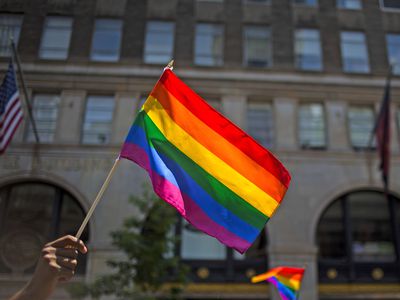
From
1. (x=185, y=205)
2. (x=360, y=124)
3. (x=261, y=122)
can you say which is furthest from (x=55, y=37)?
(x=360, y=124)

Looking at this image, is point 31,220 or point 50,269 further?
point 31,220

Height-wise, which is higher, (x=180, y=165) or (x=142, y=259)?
(x=180, y=165)

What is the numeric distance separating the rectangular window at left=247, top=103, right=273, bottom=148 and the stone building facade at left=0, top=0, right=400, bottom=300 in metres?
0.05

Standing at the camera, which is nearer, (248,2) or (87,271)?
(87,271)

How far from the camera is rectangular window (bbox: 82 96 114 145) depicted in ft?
62.5

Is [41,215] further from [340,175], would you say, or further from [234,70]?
[340,175]

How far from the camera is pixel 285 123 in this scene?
20.4m

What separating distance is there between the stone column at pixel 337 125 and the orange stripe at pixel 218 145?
15.7 metres

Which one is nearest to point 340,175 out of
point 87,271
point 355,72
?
point 355,72

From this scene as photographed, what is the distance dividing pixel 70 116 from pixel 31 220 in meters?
5.21

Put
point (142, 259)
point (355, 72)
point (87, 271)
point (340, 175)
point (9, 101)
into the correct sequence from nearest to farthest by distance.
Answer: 1. point (9, 101)
2. point (142, 259)
3. point (87, 271)
4. point (340, 175)
5. point (355, 72)

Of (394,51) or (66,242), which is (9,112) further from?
(394,51)

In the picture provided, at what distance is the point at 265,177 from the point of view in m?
5.41

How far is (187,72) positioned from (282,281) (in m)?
11.4
